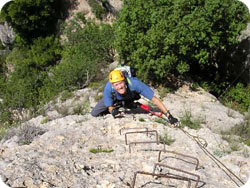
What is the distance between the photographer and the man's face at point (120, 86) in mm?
5379

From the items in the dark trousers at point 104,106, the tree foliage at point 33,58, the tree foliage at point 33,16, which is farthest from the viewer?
the tree foliage at point 33,58

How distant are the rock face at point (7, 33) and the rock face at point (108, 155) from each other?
714 inches

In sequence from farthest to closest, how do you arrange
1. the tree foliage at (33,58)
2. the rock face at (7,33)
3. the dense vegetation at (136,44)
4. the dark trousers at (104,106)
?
1. the rock face at (7,33)
2. the tree foliage at (33,58)
3. the dense vegetation at (136,44)
4. the dark trousers at (104,106)

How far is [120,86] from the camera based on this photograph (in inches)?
212

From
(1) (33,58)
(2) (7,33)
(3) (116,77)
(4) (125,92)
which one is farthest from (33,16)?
(3) (116,77)

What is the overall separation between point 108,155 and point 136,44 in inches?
217

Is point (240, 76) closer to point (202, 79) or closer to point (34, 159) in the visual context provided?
point (202, 79)

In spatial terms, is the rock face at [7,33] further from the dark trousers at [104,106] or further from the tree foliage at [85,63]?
the dark trousers at [104,106]

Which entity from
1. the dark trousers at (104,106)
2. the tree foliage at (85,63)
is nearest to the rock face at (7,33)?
the tree foliage at (85,63)

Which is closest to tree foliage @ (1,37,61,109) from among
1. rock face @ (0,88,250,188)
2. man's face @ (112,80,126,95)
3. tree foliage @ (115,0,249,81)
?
tree foliage @ (115,0,249,81)

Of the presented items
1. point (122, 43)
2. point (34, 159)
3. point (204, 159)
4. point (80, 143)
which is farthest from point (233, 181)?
point (122, 43)

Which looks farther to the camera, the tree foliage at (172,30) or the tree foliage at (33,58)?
the tree foliage at (33,58)

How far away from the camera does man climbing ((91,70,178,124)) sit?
5.38 m

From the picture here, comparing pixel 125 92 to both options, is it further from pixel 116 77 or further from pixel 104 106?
pixel 104 106
